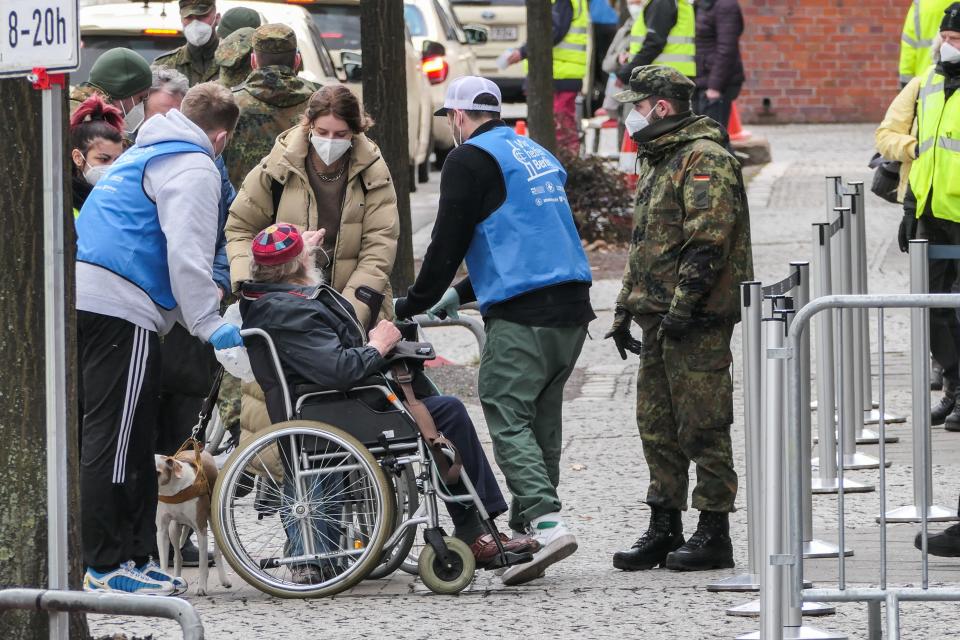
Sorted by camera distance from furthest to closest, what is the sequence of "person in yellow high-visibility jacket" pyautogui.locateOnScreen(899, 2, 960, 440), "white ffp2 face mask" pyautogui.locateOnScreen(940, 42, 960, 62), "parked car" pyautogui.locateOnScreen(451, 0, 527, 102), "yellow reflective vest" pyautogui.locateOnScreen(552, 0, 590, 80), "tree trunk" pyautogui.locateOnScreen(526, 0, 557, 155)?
"parked car" pyautogui.locateOnScreen(451, 0, 527, 102) → "yellow reflective vest" pyautogui.locateOnScreen(552, 0, 590, 80) → "tree trunk" pyautogui.locateOnScreen(526, 0, 557, 155) → "person in yellow high-visibility jacket" pyautogui.locateOnScreen(899, 2, 960, 440) → "white ffp2 face mask" pyautogui.locateOnScreen(940, 42, 960, 62)

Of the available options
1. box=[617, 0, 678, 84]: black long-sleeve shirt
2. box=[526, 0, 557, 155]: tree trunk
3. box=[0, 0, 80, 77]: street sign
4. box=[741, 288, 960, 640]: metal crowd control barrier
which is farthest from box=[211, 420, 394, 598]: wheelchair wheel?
box=[617, 0, 678, 84]: black long-sleeve shirt

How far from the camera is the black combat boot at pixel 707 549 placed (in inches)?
260

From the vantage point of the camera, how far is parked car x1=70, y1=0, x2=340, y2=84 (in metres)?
12.2

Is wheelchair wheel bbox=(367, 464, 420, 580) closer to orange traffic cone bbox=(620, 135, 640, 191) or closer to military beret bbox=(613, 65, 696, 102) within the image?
military beret bbox=(613, 65, 696, 102)

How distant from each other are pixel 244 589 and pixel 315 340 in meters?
0.97

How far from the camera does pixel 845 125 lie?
26.2 m

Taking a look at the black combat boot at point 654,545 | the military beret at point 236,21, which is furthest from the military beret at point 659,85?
the military beret at point 236,21

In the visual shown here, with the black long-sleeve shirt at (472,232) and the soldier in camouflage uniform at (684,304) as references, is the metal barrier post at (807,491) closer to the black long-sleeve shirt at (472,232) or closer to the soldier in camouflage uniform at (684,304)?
the soldier in camouflage uniform at (684,304)

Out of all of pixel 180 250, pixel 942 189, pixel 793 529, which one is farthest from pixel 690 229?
pixel 942 189

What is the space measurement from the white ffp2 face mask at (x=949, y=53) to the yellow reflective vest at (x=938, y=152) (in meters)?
0.17

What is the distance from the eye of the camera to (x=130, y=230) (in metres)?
6.42

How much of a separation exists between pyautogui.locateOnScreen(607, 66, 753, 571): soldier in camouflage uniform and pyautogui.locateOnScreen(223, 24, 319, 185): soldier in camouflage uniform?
8.03 feet

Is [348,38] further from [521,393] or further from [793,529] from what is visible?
[793,529]

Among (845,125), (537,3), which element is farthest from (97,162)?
(845,125)
